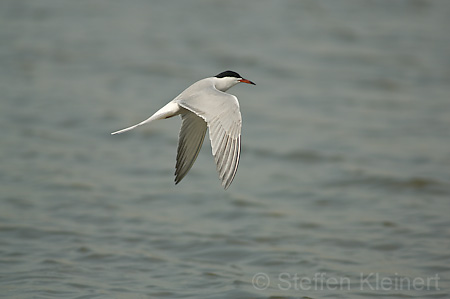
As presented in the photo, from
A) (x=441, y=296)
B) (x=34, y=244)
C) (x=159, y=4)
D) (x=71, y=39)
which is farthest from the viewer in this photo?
(x=159, y=4)

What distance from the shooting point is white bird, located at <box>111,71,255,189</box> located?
561 cm

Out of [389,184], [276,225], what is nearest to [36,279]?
[276,225]

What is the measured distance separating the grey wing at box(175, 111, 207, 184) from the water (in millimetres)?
1030

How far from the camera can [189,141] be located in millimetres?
6613

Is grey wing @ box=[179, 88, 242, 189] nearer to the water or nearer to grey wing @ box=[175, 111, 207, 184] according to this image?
grey wing @ box=[175, 111, 207, 184]

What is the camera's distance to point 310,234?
7738mm

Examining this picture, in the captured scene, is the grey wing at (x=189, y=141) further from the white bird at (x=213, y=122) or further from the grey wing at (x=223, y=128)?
the grey wing at (x=223, y=128)

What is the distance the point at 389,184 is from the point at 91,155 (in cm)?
385

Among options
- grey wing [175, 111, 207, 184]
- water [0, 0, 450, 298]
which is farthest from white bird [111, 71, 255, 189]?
water [0, 0, 450, 298]

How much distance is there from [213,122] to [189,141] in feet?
2.93

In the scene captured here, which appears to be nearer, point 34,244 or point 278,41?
point 34,244

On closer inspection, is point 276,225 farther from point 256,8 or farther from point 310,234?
point 256,8

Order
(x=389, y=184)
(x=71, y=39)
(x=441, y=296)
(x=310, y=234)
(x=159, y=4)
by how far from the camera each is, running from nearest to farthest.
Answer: (x=441, y=296) → (x=310, y=234) → (x=389, y=184) → (x=71, y=39) → (x=159, y=4)

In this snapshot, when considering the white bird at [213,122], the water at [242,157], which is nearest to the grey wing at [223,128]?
the white bird at [213,122]
